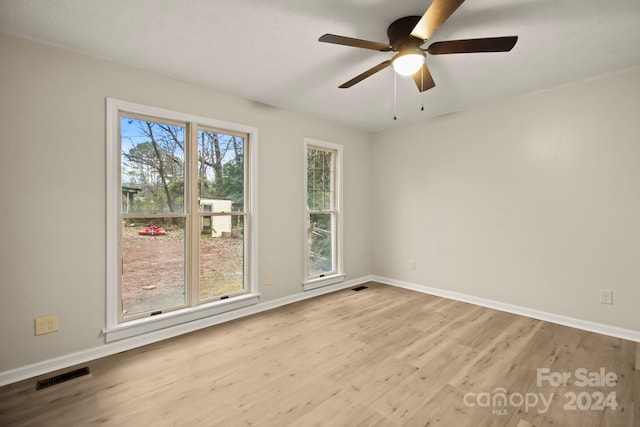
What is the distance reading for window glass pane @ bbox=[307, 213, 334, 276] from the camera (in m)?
4.36

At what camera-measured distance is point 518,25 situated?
212 centimetres

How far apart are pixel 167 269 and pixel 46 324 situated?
3.14ft

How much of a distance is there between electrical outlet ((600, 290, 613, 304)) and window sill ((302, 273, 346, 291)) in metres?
2.98

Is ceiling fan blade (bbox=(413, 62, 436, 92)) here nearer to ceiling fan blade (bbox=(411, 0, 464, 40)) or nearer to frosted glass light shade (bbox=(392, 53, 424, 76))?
frosted glass light shade (bbox=(392, 53, 424, 76))

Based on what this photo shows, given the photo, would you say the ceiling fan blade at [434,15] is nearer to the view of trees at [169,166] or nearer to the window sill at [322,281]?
the view of trees at [169,166]

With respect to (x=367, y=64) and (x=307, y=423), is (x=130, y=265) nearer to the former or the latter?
(x=307, y=423)

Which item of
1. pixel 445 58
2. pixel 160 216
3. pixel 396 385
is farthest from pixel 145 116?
pixel 396 385

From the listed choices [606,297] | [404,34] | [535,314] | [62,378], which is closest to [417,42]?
[404,34]

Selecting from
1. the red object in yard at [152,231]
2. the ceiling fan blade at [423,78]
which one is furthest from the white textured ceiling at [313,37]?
the red object in yard at [152,231]

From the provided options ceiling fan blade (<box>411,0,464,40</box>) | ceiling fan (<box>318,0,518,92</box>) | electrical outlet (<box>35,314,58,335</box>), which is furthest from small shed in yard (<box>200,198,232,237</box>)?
ceiling fan blade (<box>411,0,464,40</box>)

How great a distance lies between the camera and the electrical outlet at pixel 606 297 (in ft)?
9.62

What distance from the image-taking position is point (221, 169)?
3.39m

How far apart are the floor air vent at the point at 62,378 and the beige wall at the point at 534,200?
3.97 m

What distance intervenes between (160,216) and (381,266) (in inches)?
136
